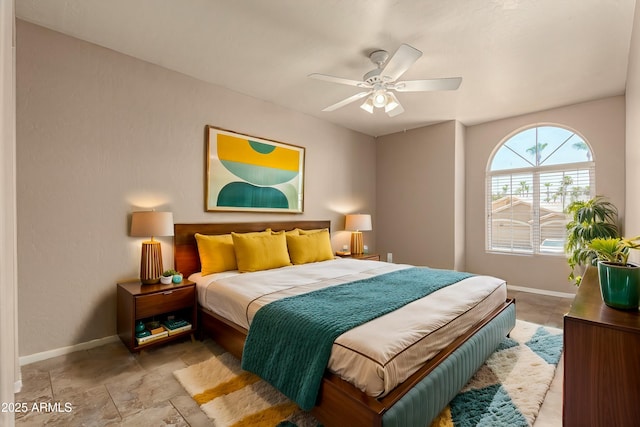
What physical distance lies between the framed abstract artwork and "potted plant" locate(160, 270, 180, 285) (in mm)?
803

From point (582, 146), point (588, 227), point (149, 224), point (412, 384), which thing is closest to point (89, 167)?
point (149, 224)

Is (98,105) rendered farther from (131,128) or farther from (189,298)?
(189,298)

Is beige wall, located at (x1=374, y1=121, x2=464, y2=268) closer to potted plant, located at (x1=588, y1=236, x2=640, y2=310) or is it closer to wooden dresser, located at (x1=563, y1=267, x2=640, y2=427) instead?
potted plant, located at (x1=588, y1=236, x2=640, y2=310)

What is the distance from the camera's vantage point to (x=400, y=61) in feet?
7.57

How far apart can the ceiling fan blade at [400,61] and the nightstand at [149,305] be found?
2603mm

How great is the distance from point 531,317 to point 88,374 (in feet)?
14.2

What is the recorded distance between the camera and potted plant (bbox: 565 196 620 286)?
3.41m

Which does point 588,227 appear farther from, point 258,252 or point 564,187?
point 258,252

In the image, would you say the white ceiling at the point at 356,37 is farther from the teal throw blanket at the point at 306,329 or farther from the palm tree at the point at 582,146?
the teal throw blanket at the point at 306,329

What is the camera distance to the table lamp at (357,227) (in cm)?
475

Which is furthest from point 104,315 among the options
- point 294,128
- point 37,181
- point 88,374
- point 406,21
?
point 406,21

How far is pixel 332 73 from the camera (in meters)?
3.18

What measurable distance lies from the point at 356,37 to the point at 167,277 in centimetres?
278

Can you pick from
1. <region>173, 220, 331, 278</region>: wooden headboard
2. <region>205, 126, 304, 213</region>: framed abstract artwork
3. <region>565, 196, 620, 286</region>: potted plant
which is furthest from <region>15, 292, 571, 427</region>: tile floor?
<region>565, 196, 620, 286</region>: potted plant
